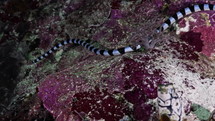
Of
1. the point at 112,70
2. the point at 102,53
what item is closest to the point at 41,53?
the point at 102,53

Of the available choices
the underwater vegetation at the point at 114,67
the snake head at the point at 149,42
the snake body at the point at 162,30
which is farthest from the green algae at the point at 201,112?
the snake head at the point at 149,42

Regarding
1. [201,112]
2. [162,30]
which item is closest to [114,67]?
[201,112]

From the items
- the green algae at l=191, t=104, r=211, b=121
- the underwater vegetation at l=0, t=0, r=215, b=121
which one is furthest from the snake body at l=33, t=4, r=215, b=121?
the green algae at l=191, t=104, r=211, b=121

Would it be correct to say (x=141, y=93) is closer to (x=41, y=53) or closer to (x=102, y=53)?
(x=102, y=53)

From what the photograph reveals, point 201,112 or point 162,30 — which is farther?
point 162,30

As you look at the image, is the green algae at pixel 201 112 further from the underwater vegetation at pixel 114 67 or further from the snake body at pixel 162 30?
the snake body at pixel 162 30

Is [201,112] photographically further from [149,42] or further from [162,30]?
[162,30]
